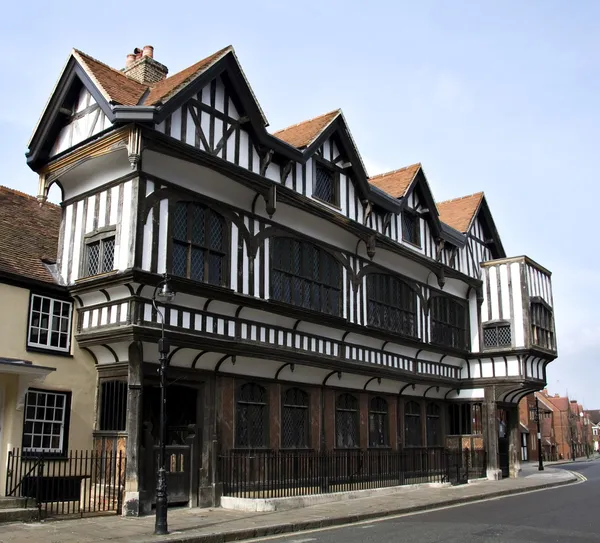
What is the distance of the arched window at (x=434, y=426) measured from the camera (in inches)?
1036

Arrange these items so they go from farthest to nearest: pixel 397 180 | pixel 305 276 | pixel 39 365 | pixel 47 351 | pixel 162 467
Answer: pixel 397 180 → pixel 305 276 → pixel 47 351 → pixel 39 365 → pixel 162 467

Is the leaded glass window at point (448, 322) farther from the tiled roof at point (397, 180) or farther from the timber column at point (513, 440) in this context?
the tiled roof at point (397, 180)

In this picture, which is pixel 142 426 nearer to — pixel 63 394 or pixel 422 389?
pixel 63 394

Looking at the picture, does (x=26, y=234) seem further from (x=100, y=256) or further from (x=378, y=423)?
(x=378, y=423)

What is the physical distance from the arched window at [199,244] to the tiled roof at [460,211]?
14.2 metres

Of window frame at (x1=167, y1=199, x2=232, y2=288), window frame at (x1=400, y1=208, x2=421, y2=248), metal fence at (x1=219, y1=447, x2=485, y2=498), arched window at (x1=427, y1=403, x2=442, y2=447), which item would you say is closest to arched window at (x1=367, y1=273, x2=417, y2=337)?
window frame at (x1=400, y1=208, x2=421, y2=248)

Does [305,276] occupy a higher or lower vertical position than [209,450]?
higher

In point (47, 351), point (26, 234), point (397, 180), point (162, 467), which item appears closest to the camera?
point (162, 467)


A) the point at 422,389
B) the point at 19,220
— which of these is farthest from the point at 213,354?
the point at 422,389

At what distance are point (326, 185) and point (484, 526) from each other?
431 inches

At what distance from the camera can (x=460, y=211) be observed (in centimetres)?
3016

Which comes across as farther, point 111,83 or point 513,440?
point 513,440

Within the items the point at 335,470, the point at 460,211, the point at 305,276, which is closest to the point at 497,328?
the point at 460,211

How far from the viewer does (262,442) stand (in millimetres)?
18328
